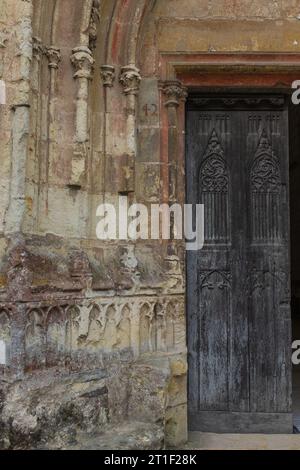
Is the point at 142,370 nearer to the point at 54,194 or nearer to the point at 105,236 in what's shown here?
the point at 105,236

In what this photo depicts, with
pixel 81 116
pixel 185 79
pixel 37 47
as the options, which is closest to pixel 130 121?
pixel 81 116

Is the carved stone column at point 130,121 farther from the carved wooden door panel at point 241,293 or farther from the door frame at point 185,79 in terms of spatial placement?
the carved wooden door panel at point 241,293

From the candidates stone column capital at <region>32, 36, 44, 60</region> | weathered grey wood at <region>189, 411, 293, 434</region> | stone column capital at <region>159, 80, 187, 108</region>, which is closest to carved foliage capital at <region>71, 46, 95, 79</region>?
stone column capital at <region>32, 36, 44, 60</region>

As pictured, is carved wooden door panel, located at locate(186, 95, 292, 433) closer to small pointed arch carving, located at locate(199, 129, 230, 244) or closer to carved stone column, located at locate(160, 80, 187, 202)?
small pointed arch carving, located at locate(199, 129, 230, 244)

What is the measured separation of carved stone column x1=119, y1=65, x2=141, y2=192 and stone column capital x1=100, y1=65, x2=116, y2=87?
0.25 feet

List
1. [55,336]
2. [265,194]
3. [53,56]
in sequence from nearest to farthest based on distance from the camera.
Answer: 1. [55,336]
2. [53,56]
3. [265,194]

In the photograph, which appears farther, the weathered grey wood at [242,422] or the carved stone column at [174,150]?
the weathered grey wood at [242,422]

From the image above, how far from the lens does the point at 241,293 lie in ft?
14.6

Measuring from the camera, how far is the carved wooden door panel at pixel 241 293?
174 inches

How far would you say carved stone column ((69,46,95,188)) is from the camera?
3684 millimetres

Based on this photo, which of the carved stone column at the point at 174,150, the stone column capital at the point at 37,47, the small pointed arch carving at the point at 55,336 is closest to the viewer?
the small pointed arch carving at the point at 55,336

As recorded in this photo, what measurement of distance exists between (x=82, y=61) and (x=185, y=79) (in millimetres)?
1004

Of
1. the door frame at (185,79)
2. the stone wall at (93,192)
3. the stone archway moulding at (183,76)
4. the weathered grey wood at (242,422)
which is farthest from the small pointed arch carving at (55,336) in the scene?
the weathered grey wood at (242,422)

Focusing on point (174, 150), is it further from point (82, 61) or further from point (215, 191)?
point (82, 61)
